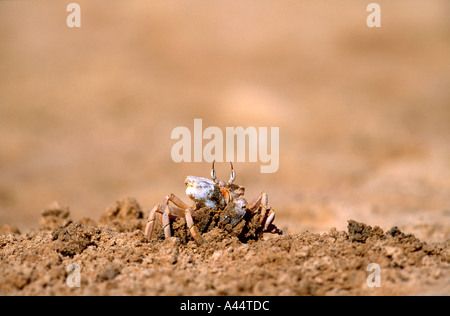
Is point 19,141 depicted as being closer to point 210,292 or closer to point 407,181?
point 407,181

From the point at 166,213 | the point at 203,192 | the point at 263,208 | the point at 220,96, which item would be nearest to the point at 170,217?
the point at 166,213

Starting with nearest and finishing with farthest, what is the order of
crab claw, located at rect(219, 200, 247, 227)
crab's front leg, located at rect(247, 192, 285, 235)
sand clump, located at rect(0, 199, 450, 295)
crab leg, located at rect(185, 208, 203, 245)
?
sand clump, located at rect(0, 199, 450, 295)
crab leg, located at rect(185, 208, 203, 245)
crab claw, located at rect(219, 200, 247, 227)
crab's front leg, located at rect(247, 192, 285, 235)

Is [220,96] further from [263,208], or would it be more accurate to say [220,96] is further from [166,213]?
[166,213]

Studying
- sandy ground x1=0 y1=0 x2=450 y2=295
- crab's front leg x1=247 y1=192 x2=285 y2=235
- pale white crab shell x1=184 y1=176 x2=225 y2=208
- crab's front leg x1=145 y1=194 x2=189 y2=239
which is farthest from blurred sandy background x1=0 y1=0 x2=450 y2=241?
crab's front leg x1=145 y1=194 x2=189 y2=239

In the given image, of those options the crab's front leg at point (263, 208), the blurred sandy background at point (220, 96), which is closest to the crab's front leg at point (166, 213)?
the crab's front leg at point (263, 208)

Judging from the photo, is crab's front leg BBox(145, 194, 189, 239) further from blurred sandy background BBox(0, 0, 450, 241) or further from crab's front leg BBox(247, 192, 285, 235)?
blurred sandy background BBox(0, 0, 450, 241)

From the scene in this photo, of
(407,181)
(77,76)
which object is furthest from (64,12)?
(407,181)
